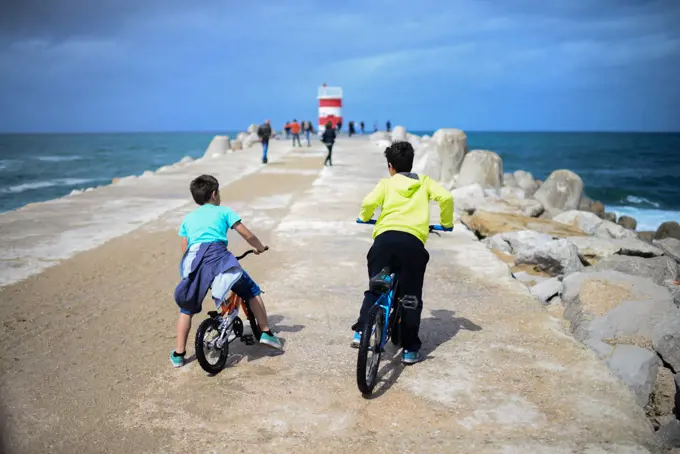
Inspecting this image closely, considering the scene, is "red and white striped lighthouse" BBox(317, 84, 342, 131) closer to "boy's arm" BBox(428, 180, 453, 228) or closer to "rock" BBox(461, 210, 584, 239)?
"rock" BBox(461, 210, 584, 239)

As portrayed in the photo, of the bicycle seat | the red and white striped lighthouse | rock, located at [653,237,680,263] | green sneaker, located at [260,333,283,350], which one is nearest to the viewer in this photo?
the bicycle seat

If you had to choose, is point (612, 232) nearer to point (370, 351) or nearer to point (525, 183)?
point (370, 351)

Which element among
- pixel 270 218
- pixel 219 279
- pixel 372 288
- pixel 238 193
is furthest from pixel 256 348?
pixel 238 193

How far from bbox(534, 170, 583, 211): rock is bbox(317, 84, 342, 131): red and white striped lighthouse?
2798cm

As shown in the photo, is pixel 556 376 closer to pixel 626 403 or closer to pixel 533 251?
pixel 626 403

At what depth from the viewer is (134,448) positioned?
336cm

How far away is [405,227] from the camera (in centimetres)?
421

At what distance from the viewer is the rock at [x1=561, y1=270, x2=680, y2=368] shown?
4609 mm

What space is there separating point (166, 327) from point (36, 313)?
1392 millimetres

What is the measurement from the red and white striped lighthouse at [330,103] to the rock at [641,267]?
37913mm

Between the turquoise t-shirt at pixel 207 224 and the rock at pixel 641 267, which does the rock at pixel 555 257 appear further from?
the turquoise t-shirt at pixel 207 224

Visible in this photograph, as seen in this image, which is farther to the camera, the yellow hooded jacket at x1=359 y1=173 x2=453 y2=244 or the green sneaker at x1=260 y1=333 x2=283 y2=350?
the green sneaker at x1=260 y1=333 x2=283 y2=350

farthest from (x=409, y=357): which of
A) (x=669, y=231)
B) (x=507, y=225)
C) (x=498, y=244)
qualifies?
(x=669, y=231)

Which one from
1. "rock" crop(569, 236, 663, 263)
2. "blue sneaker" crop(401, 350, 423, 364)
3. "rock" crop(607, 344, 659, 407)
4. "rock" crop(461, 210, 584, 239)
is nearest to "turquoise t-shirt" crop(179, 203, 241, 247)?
"blue sneaker" crop(401, 350, 423, 364)
